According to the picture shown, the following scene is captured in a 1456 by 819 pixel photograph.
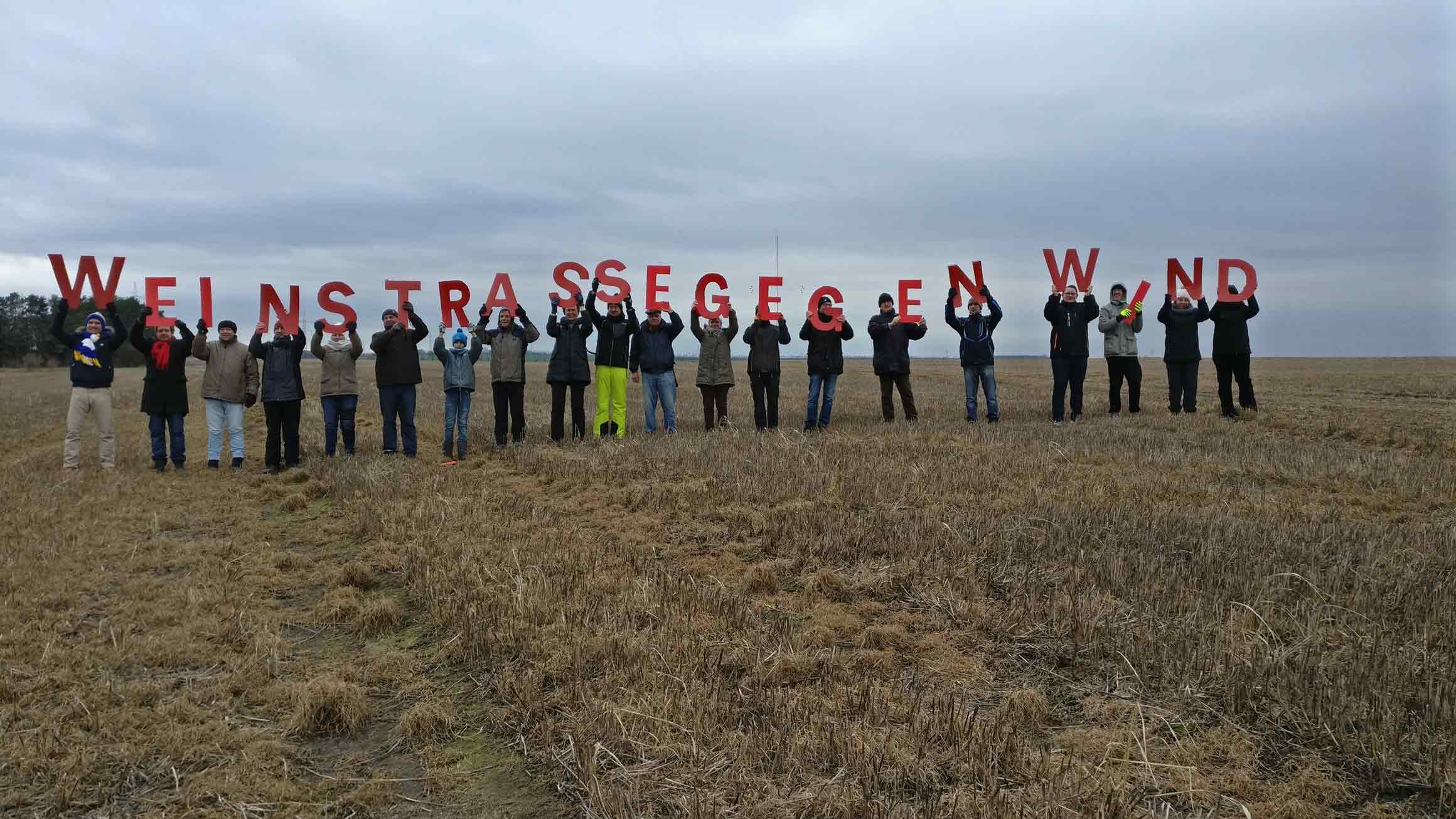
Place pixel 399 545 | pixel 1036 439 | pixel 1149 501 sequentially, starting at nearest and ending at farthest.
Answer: pixel 399 545
pixel 1149 501
pixel 1036 439

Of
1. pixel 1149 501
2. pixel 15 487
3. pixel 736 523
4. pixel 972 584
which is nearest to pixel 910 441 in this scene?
pixel 1149 501

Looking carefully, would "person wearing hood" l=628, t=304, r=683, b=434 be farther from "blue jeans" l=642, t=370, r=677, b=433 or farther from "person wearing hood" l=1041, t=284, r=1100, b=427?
"person wearing hood" l=1041, t=284, r=1100, b=427

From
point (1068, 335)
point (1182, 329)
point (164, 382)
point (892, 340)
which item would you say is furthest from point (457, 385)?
point (1182, 329)

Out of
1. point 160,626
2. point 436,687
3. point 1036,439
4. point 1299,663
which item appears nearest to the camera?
point 1299,663

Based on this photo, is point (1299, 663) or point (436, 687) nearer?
point (1299, 663)

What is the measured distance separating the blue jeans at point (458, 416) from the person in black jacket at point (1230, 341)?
1325 cm

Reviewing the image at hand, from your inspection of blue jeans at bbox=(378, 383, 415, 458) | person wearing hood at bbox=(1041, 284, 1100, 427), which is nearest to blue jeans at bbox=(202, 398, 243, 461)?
blue jeans at bbox=(378, 383, 415, 458)

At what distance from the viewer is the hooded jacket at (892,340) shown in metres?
14.9

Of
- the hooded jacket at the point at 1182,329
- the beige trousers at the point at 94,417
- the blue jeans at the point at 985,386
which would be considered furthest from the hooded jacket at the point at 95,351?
the hooded jacket at the point at 1182,329

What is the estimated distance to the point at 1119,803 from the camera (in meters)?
3.09

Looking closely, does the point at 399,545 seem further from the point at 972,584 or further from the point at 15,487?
the point at 15,487

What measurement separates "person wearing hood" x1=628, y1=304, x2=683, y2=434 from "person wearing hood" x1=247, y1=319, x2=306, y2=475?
5136mm

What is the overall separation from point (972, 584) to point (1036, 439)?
703 cm

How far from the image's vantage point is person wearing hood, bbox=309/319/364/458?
41.1 ft
